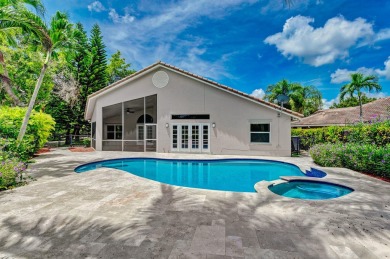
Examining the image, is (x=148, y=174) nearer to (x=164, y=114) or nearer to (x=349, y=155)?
Answer: (x=164, y=114)

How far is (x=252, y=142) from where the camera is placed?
14.2 m

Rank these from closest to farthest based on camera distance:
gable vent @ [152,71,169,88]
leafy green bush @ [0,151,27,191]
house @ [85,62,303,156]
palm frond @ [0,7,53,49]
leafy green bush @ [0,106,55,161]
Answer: leafy green bush @ [0,151,27,191], leafy green bush @ [0,106,55,161], palm frond @ [0,7,53,49], house @ [85,62,303,156], gable vent @ [152,71,169,88]

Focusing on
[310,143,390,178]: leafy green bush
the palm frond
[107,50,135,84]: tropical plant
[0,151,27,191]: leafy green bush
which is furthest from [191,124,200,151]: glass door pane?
[107,50,135,84]: tropical plant

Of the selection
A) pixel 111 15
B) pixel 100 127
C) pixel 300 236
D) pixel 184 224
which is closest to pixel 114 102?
pixel 100 127

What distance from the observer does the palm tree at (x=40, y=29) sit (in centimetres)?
875

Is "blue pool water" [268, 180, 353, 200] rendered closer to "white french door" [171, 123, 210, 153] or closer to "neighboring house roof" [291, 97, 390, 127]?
"white french door" [171, 123, 210, 153]

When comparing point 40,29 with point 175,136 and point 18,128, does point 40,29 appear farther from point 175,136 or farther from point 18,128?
point 175,136

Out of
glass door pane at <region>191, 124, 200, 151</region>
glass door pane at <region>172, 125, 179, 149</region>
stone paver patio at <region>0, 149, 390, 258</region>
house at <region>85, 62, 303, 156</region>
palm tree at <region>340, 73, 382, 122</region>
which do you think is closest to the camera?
stone paver patio at <region>0, 149, 390, 258</region>

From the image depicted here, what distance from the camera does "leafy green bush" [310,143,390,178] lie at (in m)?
7.33

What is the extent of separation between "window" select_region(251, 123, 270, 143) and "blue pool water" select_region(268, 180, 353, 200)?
285 inches

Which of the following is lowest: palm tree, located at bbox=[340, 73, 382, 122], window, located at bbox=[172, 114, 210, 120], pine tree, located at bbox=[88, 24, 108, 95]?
window, located at bbox=[172, 114, 210, 120]

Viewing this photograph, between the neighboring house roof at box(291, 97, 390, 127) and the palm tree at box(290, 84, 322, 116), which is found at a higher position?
the palm tree at box(290, 84, 322, 116)

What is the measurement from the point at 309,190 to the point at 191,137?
31.7 feet


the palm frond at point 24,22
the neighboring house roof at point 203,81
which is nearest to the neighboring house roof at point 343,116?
the neighboring house roof at point 203,81
